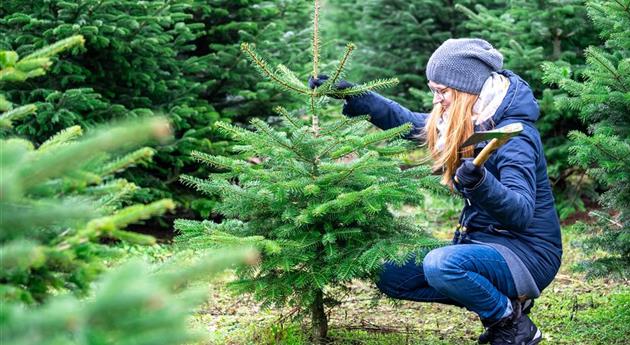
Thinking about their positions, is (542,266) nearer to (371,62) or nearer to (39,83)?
(39,83)

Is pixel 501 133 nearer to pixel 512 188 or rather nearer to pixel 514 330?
pixel 512 188

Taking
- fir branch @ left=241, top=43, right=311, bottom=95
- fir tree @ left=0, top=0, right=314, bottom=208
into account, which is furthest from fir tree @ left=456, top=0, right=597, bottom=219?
fir branch @ left=241, top=43, right=311, bottom=95

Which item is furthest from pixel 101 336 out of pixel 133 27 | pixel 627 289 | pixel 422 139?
pixel 133 27

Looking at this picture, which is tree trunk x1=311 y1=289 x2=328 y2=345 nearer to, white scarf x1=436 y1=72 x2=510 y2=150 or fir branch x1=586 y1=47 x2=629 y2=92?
white scarf x1=436 y1=72 x2=510 y2=150

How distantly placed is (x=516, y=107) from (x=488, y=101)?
0.13 meters

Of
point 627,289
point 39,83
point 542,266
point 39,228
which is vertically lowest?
point 627,289

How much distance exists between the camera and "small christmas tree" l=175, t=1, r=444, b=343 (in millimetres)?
3319

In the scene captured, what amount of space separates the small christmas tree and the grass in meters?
0.39

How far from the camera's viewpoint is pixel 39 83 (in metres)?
5.88

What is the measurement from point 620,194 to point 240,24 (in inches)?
149

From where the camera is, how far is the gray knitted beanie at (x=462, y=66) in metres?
3.62

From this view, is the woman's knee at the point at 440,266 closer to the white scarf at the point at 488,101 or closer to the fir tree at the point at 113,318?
the white scarf at the point at 488,101

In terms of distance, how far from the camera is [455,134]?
139 inches

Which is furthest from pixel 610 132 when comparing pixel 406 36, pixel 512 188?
pixel 406 36
